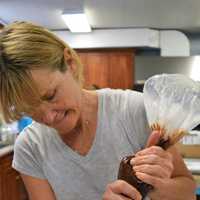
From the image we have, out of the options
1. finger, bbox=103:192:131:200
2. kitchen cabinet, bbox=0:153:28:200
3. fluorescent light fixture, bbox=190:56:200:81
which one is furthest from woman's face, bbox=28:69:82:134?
fluorescent light fixture, bbox=190:56:200:81

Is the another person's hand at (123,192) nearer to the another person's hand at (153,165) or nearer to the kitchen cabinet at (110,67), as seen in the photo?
the another person's hand at (153,165)

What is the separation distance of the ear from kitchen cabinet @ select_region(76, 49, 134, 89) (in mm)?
4260

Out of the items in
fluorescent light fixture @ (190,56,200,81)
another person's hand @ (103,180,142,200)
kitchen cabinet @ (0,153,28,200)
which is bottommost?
kitchen cabinet @ (0,153,28,200)

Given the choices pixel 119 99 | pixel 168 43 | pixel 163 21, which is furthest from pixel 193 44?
pixel 119 99

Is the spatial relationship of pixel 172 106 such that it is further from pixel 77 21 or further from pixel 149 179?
pixel 77 21

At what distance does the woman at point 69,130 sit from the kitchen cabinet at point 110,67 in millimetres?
4218

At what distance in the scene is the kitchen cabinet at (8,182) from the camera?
322cm

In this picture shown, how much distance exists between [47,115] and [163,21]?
13.8 ft

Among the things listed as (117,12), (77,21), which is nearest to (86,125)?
(117,12)

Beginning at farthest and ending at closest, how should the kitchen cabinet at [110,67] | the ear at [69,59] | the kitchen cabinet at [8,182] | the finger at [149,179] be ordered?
the kitchen cabinet at [110,67] < the kitchen cabinet at [8,182] < the ear at [69,59] < the finger at [149,179]

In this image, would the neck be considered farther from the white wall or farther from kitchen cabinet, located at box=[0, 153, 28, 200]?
the white wall

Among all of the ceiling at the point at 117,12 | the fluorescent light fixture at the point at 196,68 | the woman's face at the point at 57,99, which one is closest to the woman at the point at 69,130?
the woman's face at the point at 57,99

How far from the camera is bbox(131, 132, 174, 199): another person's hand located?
0.63 m

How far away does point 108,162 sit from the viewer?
0.90 m
